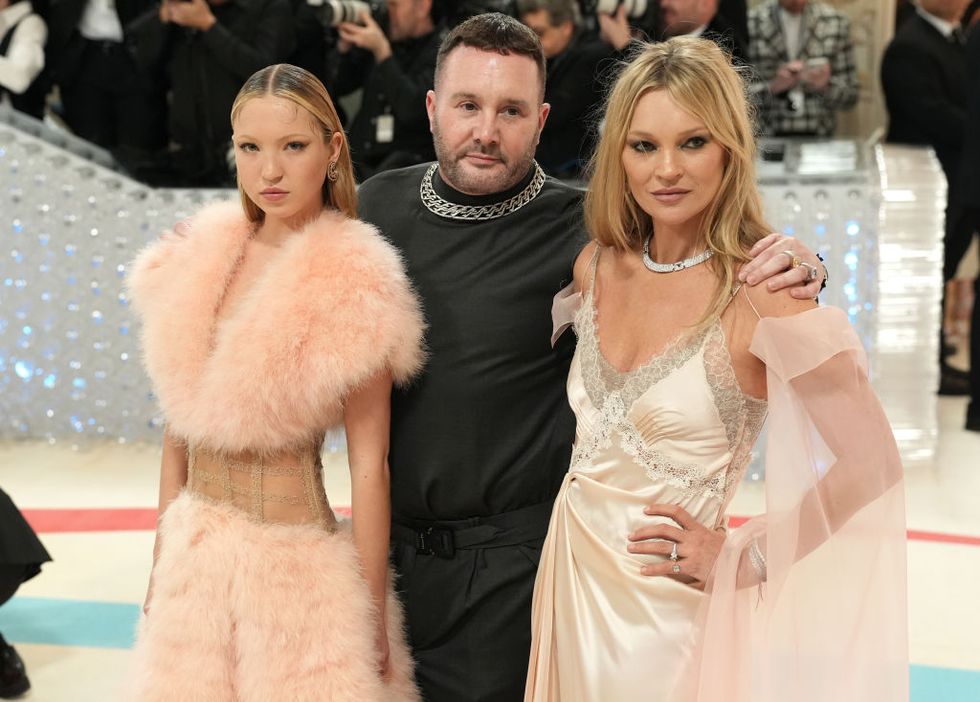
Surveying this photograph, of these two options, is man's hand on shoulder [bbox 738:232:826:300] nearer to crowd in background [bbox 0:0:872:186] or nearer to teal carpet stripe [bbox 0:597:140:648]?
teal carpet stripe [bbox 0:597:140:648]

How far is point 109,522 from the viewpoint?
4.98 m

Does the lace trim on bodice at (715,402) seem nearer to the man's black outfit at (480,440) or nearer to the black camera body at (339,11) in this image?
the man's black outfit at (480,440)

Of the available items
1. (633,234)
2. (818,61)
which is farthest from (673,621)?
(818,61)

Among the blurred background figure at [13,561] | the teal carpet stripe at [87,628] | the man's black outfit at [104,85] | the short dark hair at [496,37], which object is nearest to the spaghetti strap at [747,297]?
the short dark hair at [496,37]

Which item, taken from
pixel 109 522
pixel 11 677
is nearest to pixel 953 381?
pixel 109 522

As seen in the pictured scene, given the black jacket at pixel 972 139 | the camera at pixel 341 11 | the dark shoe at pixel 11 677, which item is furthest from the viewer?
the black jacket at pixel 972 139

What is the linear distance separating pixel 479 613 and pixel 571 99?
3.33 m

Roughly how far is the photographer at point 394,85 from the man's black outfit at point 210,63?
0.36 meters

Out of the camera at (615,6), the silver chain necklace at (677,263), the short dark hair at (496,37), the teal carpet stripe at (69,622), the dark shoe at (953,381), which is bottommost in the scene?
the dark shoe at (953,381)

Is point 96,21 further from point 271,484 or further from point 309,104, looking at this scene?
point 271,484

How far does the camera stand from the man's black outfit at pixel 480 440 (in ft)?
8.17

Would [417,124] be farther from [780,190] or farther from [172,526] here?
[172,526]

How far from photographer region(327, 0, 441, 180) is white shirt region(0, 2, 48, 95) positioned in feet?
5.04

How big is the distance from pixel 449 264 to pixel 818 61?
4.32 m
